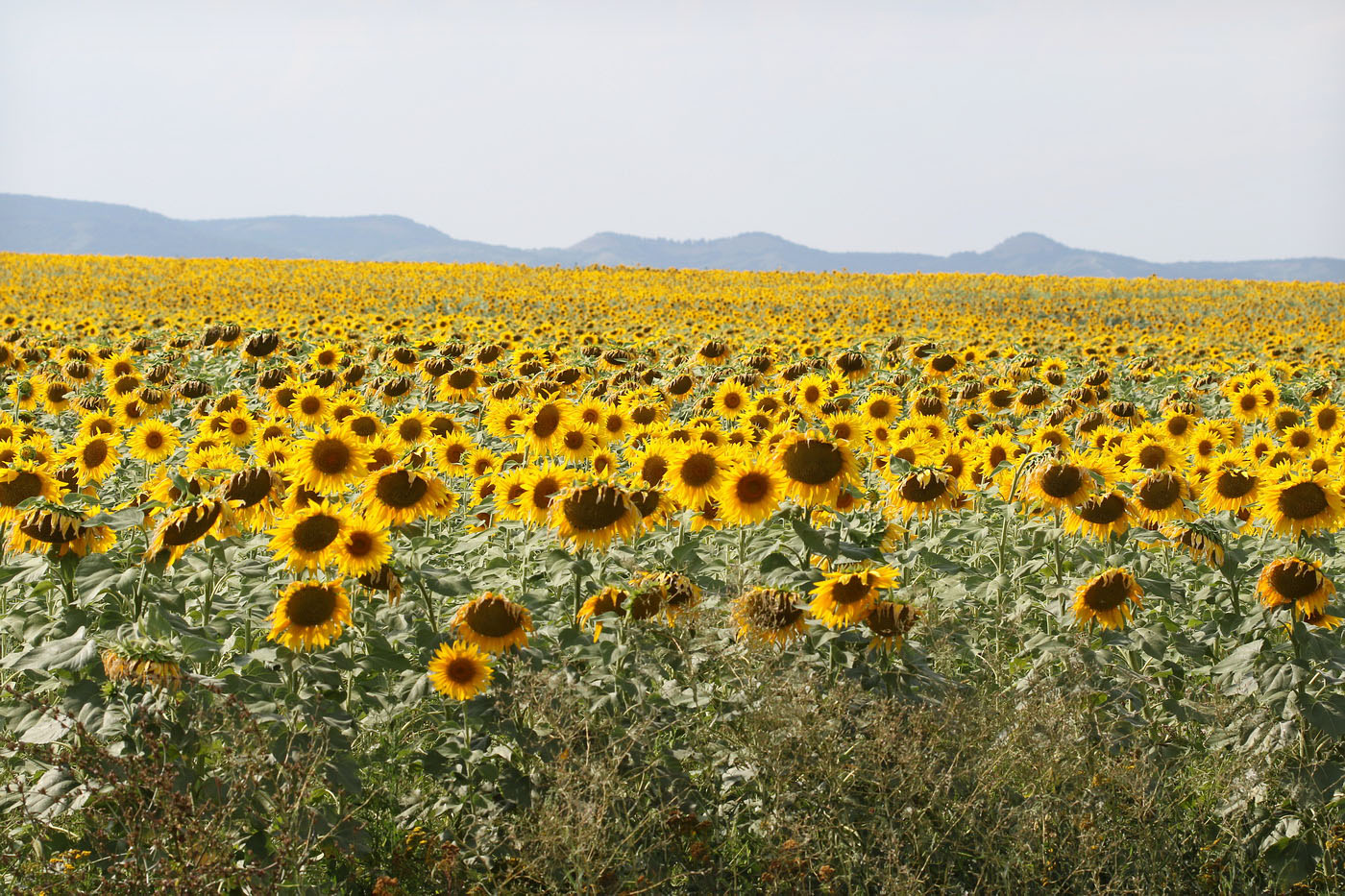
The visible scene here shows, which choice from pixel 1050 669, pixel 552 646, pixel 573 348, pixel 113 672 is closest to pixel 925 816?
pixel 1050 669

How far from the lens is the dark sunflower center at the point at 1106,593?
13.5ft

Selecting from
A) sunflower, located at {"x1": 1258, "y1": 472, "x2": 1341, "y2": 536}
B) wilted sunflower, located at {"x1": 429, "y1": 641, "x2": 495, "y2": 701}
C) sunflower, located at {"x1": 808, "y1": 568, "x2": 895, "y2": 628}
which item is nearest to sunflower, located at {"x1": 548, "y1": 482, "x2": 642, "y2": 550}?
wilted sunflower, located at {"x1": 429, "y1": 641, "x2": 495, "y2": 701}

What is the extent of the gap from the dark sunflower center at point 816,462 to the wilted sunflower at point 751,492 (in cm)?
11

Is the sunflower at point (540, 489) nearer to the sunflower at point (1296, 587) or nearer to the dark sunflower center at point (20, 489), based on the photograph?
the dark sunflower center at point (20, 489)

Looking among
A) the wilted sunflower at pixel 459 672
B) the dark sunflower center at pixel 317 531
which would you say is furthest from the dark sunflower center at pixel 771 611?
the dark sunflower center at pixel 317 531

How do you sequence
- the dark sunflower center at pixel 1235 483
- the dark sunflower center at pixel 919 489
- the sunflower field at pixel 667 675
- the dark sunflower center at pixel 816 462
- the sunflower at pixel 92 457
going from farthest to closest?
the sunflower at pixel 92 457 < the dark sunflower center at pixel 1235 483 < the dark sunflower center at pixel 919 489 < the dark sunflower center at pixel 816 462 < the sunflower field at pixel 667 675

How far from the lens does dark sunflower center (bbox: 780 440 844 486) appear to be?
166 inches

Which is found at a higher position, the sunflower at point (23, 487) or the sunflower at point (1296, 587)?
the sunflower at point (23, 487)

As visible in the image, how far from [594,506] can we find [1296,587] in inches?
109

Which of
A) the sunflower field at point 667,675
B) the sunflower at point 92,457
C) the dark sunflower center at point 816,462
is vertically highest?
the dark sunflower center at point 816,462

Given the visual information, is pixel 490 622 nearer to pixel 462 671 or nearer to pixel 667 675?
pixel 462 671

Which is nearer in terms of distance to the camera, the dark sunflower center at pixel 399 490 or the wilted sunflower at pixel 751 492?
the dark sunflower center at pixel 399 490

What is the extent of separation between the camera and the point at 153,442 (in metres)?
6.17

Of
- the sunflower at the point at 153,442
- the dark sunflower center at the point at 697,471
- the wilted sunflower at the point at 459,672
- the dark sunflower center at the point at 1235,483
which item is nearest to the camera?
the wilted sunflower at the point at 459,672
